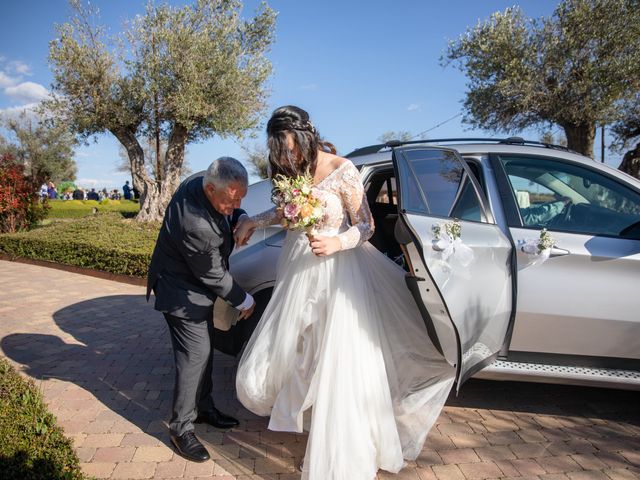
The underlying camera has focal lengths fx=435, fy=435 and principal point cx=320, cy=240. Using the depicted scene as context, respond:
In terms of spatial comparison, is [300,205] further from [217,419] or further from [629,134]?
[629,134]

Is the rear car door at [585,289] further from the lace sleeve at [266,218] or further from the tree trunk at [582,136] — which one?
the tree trunk at [582,136]

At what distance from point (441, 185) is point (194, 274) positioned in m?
1.61

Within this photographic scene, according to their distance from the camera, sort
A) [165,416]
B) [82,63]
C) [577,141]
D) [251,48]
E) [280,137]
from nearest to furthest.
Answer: [280,137] < [165,416] < [82,63] < [251,48] < [577,141]

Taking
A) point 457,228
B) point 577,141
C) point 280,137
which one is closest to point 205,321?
point 280,137

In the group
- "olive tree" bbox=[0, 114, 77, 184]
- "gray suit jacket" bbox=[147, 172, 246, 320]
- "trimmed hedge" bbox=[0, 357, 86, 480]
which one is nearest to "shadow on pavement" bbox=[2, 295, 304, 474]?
"trimmed hedge" bbox=[0, 357, 86, 480]

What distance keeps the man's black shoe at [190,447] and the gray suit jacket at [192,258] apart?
731mm

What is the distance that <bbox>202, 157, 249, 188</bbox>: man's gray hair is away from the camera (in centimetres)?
240

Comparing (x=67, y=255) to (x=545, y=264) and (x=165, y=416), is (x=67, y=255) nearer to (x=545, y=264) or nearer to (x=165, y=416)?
(x=165, y=416)

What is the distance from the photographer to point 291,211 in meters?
2.25

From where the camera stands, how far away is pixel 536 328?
2734 mm

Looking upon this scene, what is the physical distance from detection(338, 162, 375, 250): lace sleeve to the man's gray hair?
0.58 metres

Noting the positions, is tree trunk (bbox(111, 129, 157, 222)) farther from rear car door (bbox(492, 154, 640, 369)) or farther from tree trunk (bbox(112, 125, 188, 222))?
rear car door (bbox(492, 154, 640, 369))

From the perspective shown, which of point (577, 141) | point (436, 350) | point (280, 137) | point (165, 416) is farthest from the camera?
point (577, 141)

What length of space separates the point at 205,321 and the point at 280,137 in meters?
1.24
